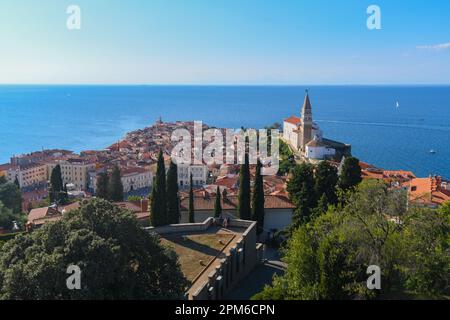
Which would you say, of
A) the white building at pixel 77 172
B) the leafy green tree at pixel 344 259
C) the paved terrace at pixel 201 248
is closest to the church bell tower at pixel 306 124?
the white building at pixel 77 172

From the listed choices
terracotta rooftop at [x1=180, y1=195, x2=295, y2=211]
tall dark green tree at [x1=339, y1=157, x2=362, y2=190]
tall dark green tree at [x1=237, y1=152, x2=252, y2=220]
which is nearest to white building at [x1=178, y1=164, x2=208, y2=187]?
terracotta rooftop at [x1=180, y1=195, x2=295, y2=211]

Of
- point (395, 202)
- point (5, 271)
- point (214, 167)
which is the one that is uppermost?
point (395, 202)

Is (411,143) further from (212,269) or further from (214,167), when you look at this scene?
(212,269)

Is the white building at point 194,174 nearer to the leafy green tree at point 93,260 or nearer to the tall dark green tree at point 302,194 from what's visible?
the tall dark green tree at point 302,194
